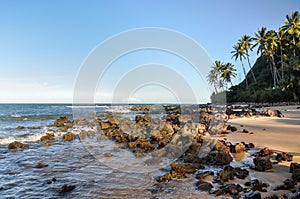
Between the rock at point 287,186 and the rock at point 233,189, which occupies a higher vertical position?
the rock at point 287,186

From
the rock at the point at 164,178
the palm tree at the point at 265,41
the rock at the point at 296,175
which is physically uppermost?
the palm tree at the point at 265,41

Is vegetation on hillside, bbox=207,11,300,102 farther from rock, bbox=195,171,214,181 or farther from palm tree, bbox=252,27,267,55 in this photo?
rock, bbox=195,171,214,181

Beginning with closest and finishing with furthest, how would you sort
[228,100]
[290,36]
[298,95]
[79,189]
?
[79,189], [298,95], [290,36], [228,100]

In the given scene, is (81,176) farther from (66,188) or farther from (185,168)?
(185,168)

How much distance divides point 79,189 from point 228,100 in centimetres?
7579

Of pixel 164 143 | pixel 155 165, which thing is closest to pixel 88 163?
pixel 155 165

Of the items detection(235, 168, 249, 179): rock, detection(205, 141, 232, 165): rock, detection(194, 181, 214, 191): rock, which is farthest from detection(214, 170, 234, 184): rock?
detection(205, 141, 232, 165): rock

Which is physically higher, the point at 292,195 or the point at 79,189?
the point at 292,195

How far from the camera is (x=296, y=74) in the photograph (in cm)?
4459

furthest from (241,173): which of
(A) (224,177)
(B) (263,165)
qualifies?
(B) (263,165)

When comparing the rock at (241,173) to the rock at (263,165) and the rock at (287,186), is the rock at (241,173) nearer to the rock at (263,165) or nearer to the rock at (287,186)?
the rock at (263,165)

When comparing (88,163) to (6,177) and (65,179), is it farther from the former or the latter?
(6,177)

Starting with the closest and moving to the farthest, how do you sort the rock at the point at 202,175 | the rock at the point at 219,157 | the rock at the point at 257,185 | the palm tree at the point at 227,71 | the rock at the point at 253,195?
the rock at the point at 253,195, the rock at the point at 257,185, the rock at the point at 202,175, the rock at the point at 219,157, the palm tree at the point at 227,71

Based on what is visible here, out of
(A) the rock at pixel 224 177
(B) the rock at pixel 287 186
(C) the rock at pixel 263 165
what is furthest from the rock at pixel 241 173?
(B) the rock at pixel 287 186
